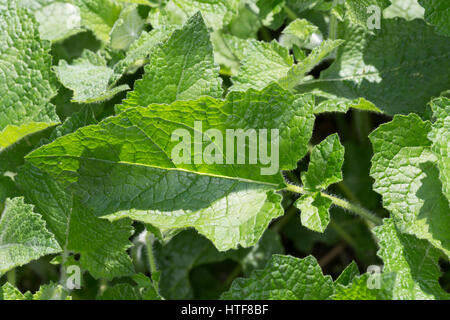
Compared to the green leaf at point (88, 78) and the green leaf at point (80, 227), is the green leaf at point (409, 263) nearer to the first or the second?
the green leaf at point (80, 227)

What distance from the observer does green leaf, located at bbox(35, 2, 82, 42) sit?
7.27 feet

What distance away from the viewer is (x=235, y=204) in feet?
5.65

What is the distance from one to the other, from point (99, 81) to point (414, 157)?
3.49ft

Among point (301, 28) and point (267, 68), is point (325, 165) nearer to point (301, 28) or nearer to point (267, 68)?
point (267, 68)

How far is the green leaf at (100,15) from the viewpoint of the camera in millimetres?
Result: 2043

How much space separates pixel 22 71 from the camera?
194 cm

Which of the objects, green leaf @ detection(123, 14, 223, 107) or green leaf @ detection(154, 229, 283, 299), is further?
green leaf @ detection(154, 229, 283, 299)

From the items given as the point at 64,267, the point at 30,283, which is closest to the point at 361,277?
the point at 64,267

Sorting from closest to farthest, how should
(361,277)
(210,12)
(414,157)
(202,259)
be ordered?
(361,277), (414,157), (210,12), (202,259)

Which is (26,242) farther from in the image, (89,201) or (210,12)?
(210,12)

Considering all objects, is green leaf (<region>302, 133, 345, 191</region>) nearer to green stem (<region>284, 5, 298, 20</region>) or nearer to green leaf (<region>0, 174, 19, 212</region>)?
green stem (<region>284, 5, 298, 20</region>)

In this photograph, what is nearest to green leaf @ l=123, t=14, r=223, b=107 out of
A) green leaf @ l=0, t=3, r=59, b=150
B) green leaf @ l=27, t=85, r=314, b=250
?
green leaf @ l=27, t=85, r=314, b=250

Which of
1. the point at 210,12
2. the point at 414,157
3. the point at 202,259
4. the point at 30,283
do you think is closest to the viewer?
the point at 414,157

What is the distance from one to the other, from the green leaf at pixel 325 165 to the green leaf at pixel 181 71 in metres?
0.38
